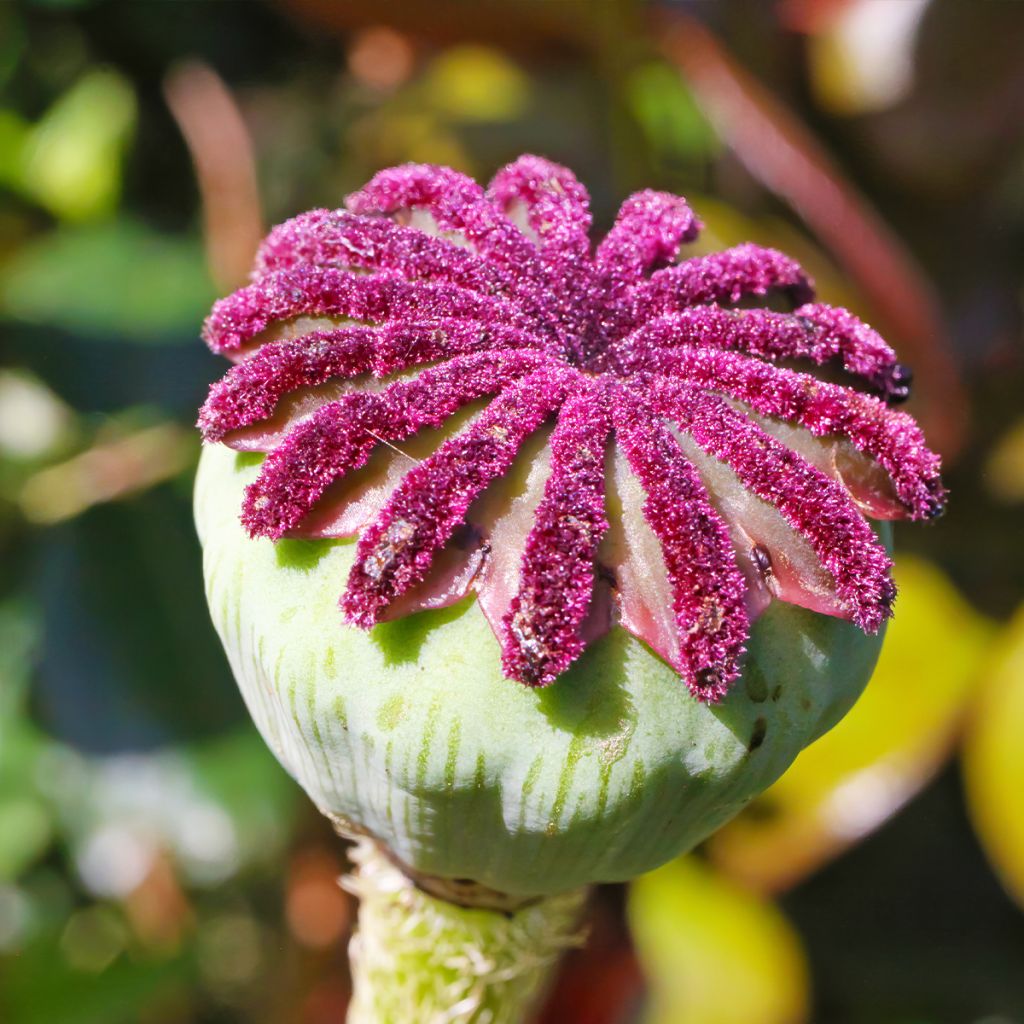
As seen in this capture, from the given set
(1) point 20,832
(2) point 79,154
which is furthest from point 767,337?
(2) point 79,154

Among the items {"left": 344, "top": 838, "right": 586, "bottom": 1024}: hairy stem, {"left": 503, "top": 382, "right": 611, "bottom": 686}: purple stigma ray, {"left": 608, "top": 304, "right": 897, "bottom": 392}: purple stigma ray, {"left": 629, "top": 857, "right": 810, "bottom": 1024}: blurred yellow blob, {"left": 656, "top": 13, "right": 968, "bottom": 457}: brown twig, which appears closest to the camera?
{"left": 503, "top": 382, "right": 611, "bottom": 686}: purple stigma ray

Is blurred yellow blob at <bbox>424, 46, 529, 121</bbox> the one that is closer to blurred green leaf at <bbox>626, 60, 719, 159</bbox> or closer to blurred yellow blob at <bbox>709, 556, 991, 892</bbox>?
blurred green leaf at <bbox>626, 60, 719, 159</bbox>

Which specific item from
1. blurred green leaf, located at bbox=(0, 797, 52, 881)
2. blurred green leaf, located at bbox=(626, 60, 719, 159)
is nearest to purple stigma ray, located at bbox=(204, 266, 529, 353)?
blurred green leaf, located at bbox=(0, 797, 52, 881)

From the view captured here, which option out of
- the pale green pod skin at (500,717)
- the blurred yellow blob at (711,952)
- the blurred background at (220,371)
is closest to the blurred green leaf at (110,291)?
the blurred background at (220,371)

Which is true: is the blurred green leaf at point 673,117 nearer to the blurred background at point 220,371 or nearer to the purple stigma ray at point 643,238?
the blurred background at point 220,371

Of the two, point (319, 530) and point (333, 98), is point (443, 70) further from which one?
point (319, 530)

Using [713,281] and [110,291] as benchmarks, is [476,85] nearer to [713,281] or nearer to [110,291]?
[110,291]

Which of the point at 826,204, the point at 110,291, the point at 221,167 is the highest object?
the point at 826,204

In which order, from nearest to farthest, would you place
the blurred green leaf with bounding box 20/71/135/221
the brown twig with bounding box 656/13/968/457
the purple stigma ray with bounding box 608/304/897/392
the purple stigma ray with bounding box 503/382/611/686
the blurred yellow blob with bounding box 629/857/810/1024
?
the purple stigma ray with bounding box 503/382/611/686
the purple stigma ray with bounding box 608/304/897/392
the blurred yellow blob with bounding box 629/857/810/1024
the brown twig with bounding box 656/13/968/457
the blurred green leaf with bounding box 20/71/135/221
